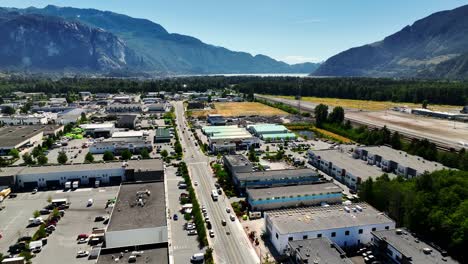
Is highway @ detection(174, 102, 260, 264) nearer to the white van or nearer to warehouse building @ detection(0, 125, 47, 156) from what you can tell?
the white van

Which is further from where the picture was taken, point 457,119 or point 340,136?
point 457,119

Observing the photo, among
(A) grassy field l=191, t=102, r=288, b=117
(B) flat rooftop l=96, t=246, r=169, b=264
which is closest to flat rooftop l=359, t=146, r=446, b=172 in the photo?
(B) flat rooftop l=96, t=246, r=169, b=264

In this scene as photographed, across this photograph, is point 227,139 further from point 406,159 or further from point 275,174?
point 406,159

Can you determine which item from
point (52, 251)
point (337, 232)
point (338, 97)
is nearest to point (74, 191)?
point (52, 251)

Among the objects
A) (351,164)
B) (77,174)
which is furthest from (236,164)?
(77,174)

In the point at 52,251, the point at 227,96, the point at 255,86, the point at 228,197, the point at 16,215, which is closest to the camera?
the point at 52,251

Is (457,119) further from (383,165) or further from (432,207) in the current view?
(432,207)
